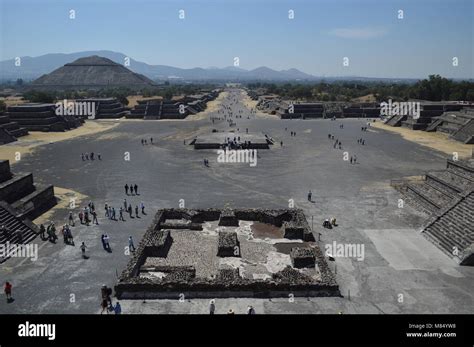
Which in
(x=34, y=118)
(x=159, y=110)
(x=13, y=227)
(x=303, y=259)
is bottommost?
(x=303, y=259)

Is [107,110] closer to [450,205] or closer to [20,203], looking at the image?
[20,203]

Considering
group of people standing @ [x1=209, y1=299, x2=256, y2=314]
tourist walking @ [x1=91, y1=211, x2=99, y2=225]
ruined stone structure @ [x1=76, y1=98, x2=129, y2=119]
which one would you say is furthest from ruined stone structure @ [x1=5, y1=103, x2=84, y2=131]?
group of people standing @ [x1=209, y1=299, x2=256, y2=314]

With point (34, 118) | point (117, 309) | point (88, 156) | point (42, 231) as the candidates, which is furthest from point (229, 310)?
point (34, 118)

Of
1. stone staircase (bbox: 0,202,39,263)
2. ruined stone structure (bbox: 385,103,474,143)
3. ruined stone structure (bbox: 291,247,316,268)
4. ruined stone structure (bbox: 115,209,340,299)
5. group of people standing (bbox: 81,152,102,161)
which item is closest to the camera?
ruined stone structure (bbox: 115,209,340,299)

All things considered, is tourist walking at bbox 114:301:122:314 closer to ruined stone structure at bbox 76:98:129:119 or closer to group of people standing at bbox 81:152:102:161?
group of people standing at bbox 81:152:102:161
